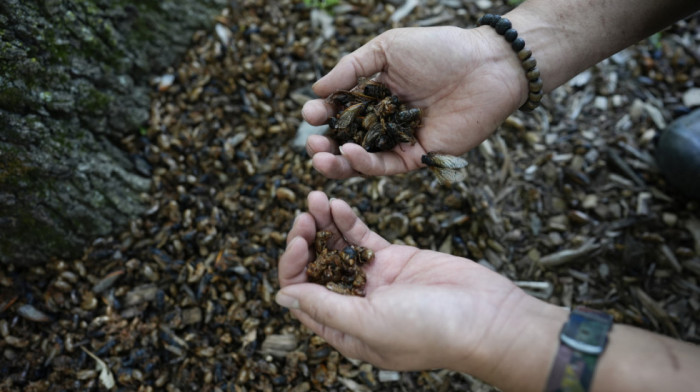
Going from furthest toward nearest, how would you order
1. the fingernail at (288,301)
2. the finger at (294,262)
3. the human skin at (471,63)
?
the human skin at (471,63) → the finger at (294,262) → the fingernail at (288,301)

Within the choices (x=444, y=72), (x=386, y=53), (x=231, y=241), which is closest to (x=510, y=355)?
(x=444, y=72)

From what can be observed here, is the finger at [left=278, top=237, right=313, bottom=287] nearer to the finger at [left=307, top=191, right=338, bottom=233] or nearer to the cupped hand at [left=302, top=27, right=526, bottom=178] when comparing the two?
the finger at [left=307, top=191, right=338, bottom=233]

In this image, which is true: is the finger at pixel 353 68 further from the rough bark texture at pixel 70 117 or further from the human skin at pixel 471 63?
the rough bark texture at pixel 70 117

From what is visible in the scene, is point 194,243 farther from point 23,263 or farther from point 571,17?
point 571,17

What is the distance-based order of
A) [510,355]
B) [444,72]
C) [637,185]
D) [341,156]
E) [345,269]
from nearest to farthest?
[510,355]
[345,269]
[341,156]
[444,72]
[637,185]

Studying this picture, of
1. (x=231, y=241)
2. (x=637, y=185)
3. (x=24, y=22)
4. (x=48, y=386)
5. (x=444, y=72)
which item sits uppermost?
(x=24, y=22)

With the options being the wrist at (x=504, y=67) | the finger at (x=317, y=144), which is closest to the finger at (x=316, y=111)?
the finger at (x=317, y=144)
